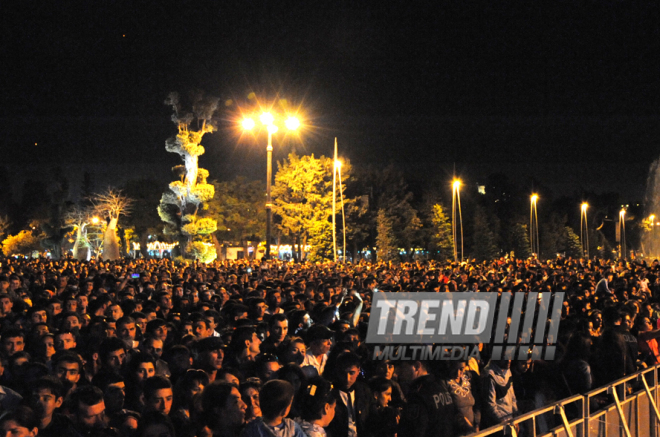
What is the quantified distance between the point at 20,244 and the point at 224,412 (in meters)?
84.5

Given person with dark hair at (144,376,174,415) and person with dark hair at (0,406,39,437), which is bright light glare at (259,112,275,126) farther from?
person with dark hair at (0,406,39,437)

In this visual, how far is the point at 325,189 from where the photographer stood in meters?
48.8

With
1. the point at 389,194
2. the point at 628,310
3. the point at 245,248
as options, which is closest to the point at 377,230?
the point at 389,194

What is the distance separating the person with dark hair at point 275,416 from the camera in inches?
159

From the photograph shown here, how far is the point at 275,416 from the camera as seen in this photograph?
4121 mm

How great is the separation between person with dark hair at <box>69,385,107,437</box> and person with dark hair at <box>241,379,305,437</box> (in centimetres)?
133

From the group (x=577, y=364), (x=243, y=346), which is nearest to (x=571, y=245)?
(x=577, y=364)

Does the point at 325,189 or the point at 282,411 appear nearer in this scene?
the point at 282,411

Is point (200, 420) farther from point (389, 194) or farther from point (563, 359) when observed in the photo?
point (389, 194)

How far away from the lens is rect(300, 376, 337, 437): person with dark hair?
14.8 feet

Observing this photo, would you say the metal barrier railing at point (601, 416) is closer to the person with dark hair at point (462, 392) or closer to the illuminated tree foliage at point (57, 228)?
the person with dark hair at point (462, 392)

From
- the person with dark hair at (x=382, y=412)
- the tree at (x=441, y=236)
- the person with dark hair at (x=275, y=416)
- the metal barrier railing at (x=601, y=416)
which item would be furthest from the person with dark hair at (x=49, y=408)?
the tree at (x=441, y=236)

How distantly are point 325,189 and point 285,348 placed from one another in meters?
42.6

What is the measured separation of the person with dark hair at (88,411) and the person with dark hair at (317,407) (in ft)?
5.00
